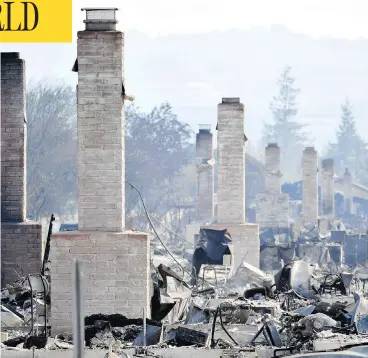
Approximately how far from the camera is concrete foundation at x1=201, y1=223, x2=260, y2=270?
21453 mm

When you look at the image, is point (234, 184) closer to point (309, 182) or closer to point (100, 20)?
point (100, 20)

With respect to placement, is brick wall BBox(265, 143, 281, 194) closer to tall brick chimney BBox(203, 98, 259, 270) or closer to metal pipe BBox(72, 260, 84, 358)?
tall brick chimney BBox(203, 98, 259, 270)

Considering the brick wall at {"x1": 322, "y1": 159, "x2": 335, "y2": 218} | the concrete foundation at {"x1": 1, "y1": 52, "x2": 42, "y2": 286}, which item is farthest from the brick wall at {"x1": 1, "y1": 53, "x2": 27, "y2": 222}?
the brick wall at {"x1": 322, "y1": 159, "x2": 335, "y2": 218}

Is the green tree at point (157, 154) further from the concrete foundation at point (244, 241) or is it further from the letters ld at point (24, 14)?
the letters ld at point (24, 14)

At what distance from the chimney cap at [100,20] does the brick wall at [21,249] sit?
4918 millimetres

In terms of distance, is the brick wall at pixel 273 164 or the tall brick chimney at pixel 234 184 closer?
the tall brick chimney at pixel 234 184

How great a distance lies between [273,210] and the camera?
45.4 meters

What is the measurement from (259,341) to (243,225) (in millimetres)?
10606

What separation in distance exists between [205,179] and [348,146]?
7188 cm

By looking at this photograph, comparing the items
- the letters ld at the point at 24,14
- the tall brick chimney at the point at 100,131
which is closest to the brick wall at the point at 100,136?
the tall brick chimney at the point at 100,131

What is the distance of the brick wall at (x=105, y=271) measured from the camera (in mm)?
12633

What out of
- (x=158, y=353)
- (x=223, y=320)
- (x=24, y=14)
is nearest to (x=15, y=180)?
(x=223, y=320)

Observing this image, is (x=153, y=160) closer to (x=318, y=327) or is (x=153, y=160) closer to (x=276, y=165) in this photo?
(x=276, y=165)

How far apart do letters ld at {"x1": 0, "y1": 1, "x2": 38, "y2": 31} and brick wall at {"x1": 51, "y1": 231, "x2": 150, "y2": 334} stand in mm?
3639
